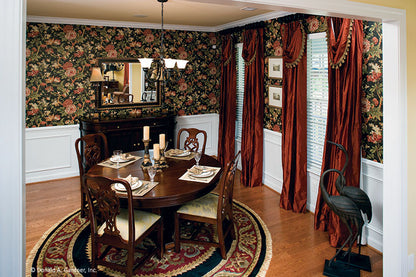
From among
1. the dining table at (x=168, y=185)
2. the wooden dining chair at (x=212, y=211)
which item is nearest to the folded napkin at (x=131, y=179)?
the dining table at (x=168, y=185)

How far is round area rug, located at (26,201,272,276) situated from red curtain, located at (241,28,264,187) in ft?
4.82

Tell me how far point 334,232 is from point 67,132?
13.9 ft

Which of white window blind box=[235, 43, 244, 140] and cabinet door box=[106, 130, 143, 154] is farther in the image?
white window blind box=[235, 43, 244, 140]

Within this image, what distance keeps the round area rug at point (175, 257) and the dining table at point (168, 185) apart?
0.29 metres

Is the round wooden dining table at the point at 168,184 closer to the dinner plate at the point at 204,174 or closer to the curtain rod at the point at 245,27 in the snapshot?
the dinner plate at the point at 204,174

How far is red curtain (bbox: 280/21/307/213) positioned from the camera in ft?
13.0

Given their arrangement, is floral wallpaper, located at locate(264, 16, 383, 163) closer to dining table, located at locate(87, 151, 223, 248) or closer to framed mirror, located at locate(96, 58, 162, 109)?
dining table, located at locate(87, 151, 223, 248)

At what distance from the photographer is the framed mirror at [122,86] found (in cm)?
543

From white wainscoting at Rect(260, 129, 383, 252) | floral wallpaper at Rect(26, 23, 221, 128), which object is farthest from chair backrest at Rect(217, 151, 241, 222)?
floral wallpaper at Rect(26, 23, 221, 128)

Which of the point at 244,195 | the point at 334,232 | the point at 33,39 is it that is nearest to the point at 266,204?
the point at 244,195

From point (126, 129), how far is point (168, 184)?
8.02 feet

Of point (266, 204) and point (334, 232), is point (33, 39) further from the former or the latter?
point (334, 232)

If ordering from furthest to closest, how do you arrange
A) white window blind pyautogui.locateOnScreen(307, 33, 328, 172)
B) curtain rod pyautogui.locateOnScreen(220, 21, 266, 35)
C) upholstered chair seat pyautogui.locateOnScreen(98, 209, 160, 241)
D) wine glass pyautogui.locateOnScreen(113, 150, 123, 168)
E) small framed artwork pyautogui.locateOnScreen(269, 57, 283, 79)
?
curtain rod pyautogui.locateOnScreen(220, 21, 266, 35), small framed artwork pyautogui.locateOnScreen(269, 57, 283, 79), white window blind pyautogui.locateOnScreen(307, 33, 328, 172), wine glass pyautogui.locateOnScreen(113, 150, 123, 168), upholstered chair seat pyautogui.locateOnScreen(98, 209, 160, 241)

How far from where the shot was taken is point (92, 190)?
2557 mm
